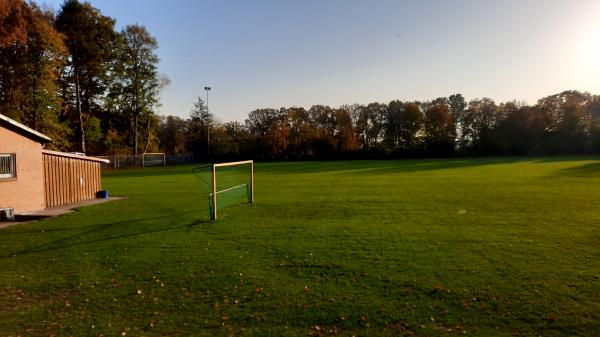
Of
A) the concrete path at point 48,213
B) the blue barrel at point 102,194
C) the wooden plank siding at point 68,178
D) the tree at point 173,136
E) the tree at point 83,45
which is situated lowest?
the concrete path at point 48,213

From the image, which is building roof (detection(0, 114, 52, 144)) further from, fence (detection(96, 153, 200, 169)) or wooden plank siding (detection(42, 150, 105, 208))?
fence (detection(96, 153, 200, 169))

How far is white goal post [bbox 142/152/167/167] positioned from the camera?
183 feet

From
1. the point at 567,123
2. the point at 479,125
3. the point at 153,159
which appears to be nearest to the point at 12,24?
the point at 153,159

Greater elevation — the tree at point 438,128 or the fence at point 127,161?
the tree at point 438,128

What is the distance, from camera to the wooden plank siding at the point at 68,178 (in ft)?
51.7

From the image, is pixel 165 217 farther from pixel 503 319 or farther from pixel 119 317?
pixel 503 319

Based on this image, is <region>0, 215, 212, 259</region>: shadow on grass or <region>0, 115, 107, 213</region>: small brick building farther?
<region>0, 115, 107, 213</region>: small brick building

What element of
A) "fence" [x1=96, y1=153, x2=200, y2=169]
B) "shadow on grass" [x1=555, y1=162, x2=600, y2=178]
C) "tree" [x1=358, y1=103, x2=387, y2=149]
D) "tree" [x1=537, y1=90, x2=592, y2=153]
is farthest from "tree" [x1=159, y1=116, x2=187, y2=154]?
"tree" [x1=537, y1=90, x2=592, y2=153]

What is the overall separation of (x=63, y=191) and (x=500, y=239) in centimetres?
1740

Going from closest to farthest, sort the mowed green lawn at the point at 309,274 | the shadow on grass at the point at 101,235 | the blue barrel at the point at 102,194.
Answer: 1. the mowed green lawn at the point at 309,274
2. the shadow on grass at the point at 101,235
3. the blue barrel at the point at 102,194

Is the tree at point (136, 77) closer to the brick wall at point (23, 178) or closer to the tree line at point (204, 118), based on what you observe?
the tree line at point (204, 118)

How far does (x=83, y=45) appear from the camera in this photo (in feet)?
151

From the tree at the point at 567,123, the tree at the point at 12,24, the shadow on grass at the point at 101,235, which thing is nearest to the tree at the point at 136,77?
the tree at the point at 12,24

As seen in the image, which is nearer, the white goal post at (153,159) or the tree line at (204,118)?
the tree line at (204,118)
